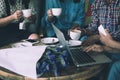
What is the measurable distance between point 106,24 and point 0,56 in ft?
3.91

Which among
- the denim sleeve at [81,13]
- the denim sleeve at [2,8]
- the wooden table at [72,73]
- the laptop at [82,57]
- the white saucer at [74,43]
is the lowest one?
the wooden table at [72,73]

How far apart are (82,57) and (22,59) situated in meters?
0.41

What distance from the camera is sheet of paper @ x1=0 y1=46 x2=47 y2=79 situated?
1.45 meters

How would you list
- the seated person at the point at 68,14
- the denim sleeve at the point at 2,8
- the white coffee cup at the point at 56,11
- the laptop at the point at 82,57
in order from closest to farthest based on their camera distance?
the laptop at the point at 82,57 → the white coffee cup at the point at 56,11 → the denim sleeve at the point at 2,8 → the seated person at the point at 68,14

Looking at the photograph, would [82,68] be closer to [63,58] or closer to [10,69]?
[63,58]

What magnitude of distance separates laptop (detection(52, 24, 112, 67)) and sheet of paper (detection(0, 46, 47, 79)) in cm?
19

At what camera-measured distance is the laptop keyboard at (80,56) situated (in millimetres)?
1590

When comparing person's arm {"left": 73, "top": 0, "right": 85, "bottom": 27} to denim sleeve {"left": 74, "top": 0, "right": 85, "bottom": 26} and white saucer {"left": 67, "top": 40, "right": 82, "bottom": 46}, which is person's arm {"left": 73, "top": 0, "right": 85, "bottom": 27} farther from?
white saucer {"left": 67, "top": 40, "right": 82, "bottom": 46}

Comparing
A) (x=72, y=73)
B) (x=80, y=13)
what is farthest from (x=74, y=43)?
(x=80, y=13)

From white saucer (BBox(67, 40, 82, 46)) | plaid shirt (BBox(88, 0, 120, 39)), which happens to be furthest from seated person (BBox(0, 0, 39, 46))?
plaid shirt (BBox(88, 0, 120, 39))

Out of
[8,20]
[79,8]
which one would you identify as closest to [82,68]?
[8,20]

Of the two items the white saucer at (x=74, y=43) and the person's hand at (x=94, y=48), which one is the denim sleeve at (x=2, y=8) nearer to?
the white saucer at (x=74, y=43)

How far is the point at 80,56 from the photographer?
1662 millimetres

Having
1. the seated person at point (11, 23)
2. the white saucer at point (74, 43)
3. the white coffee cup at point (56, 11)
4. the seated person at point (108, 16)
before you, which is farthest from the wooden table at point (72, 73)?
the seated person at point (11, 23)
